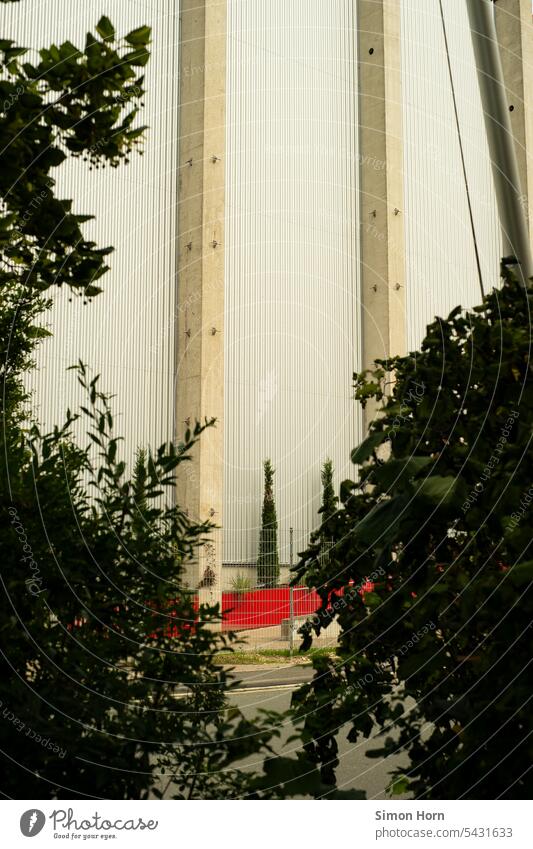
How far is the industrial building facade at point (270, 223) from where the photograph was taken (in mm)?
8930

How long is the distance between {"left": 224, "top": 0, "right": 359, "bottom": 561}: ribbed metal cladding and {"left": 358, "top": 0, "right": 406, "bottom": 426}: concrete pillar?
537 millimetres

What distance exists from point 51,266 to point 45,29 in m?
9.50

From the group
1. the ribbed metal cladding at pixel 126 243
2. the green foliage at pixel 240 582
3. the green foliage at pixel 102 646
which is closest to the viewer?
the green foliage at pixel 102 646

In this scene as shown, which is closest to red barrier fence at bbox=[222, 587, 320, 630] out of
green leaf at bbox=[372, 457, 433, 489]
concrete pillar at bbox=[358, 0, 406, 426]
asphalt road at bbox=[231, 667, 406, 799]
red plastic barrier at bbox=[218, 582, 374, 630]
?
red plastic barrier at bbox=[218, 582, 374, 630]

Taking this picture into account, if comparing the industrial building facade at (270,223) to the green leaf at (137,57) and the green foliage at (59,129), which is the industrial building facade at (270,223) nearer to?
the green foliage at (59,129)

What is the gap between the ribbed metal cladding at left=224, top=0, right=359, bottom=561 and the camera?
340 inches

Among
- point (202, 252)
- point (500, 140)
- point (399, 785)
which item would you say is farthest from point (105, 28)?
point (202, 252)

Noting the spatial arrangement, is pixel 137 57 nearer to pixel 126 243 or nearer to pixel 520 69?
pixel 126 243

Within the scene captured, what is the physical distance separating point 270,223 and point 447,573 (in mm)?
8570

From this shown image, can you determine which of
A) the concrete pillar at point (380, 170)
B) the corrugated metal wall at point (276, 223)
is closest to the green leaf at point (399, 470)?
the corrugated metal wall at point (276, 223)

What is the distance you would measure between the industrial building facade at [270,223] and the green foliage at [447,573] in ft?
20.8

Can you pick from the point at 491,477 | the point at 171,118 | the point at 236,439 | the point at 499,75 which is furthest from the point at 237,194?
the point at 491,477

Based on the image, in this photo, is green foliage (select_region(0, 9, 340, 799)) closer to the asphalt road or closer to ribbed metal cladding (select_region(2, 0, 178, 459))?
the asphalt road

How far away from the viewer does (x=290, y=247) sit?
30.7ft
